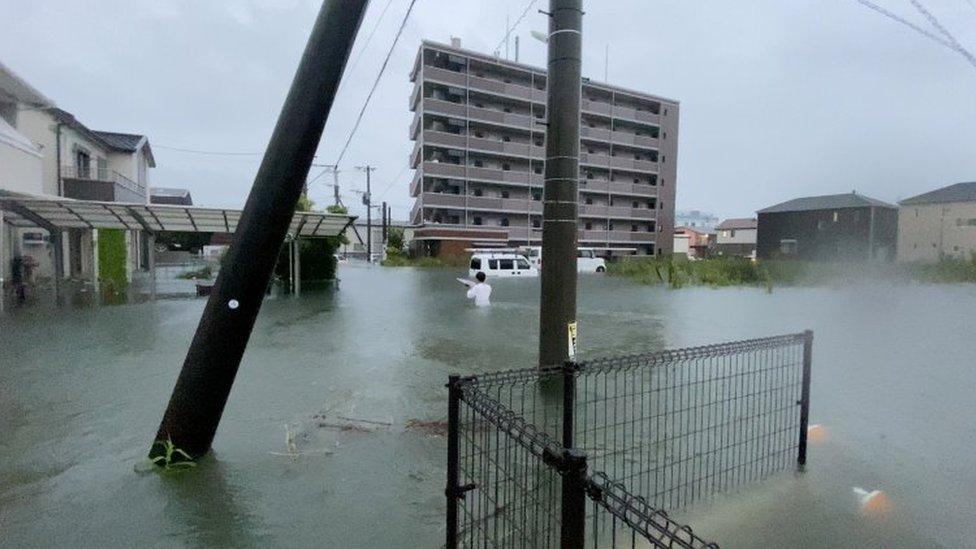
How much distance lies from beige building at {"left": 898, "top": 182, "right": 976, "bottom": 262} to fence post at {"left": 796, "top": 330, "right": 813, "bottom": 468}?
31982 mm

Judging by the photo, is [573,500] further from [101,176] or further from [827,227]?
[827,227]

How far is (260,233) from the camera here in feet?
10.8

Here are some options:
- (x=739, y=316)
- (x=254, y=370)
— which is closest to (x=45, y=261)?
(x=254, y=370)

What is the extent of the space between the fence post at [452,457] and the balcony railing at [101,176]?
63.2ft

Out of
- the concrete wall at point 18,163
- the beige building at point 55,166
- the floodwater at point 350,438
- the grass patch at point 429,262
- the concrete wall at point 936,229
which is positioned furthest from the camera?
the grass patch at point 429,262

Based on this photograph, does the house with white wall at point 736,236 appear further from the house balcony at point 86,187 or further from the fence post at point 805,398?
the fence post at point 805,398

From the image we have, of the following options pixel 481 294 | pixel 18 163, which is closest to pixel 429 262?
pixel 481 294

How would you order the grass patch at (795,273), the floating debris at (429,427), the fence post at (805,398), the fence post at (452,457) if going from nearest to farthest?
1. the fence post at (452,457)
2. the fence post at (805,398)
3. the floating debris at (429,427)
4. the grass patch at (795,273)

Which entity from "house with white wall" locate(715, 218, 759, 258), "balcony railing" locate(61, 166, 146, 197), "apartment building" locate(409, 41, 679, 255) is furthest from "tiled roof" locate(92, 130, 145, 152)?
"house with white wall" locate(715, 218, 759, 258)

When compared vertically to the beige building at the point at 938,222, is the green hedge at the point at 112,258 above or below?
below

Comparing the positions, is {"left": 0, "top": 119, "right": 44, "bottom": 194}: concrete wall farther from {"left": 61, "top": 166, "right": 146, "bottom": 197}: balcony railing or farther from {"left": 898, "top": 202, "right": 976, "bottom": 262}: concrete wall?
{"left": 898, "top": 202, "right": 976, "bottom": 262}: concrete wall

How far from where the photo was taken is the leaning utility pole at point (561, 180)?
14.2 feet

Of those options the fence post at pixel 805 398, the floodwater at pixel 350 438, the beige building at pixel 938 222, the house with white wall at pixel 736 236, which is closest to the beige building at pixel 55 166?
the floodwater at pixel 350 438

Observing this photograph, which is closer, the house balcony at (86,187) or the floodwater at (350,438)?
→ the floodwater at (350,438)
